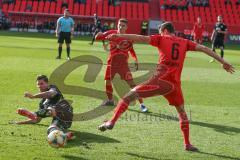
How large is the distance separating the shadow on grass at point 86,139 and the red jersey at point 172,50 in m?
1.52

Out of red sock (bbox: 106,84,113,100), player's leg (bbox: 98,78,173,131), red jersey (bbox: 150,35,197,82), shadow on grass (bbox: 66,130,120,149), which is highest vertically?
red jersey (bbox: 150,35,197,82)

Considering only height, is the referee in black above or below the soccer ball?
above

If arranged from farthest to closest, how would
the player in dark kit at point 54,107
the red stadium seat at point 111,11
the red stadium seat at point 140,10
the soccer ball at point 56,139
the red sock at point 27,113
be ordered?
the red stadium seat at point 140,10 < the red stadium seat at point 111,11 < the red sock at point 27,113 < the player in dark kit at point 54,107 < the soccer ball at point 56,139

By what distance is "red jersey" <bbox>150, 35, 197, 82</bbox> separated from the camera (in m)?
7.74

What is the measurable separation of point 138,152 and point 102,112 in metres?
3.25

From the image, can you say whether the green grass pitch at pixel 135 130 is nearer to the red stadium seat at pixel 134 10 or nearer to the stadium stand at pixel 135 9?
the stadium stand at pixel 135 9

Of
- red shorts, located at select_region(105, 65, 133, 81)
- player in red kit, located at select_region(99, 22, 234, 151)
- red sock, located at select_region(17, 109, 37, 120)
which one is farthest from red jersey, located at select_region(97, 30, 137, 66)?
player in red kit, located at select_region(99, 22, 234, 151)

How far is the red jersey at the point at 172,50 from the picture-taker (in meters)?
7.74

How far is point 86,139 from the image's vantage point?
8305mm

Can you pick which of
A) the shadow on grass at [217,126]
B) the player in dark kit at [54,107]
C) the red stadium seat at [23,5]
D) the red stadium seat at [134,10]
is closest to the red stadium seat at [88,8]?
the red stadium seat at [134,10]

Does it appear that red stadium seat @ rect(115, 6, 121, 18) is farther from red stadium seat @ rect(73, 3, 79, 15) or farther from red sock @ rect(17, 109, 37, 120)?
red sock @ rect(17, 109, 37, 120)

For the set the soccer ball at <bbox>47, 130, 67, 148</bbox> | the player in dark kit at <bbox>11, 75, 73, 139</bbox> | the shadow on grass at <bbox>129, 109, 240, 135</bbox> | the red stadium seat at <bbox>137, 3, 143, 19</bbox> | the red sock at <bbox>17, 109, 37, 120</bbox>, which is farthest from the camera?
the red stadium seat at <bbox>137, 3, 143, 19</bbox>

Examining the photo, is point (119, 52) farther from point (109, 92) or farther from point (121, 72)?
point (109, 92)

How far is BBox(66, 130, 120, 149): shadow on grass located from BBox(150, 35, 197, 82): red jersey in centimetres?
152
